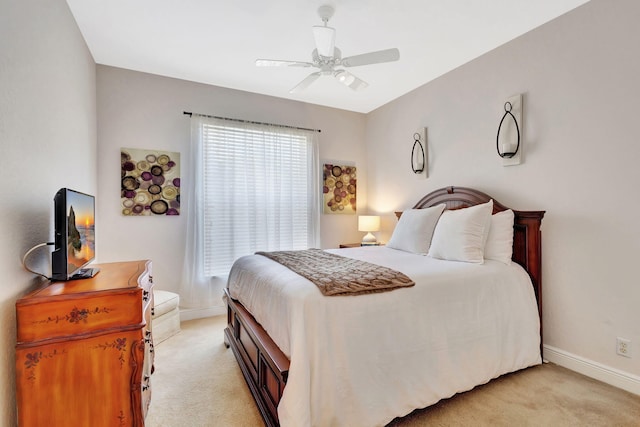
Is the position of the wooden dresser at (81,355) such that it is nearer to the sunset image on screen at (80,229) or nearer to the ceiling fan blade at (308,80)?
the sunset image on screen at (80,229)

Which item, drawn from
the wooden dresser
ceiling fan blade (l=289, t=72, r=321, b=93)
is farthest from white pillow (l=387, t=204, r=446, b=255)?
the wooden dresser

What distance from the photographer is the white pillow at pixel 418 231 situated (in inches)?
114

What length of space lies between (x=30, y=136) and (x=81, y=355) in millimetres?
Answer: 1129

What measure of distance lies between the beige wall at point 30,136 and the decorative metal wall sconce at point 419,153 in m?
3.38

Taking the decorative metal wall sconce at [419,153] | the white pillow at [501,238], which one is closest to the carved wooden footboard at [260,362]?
the white pillow at [501,238]

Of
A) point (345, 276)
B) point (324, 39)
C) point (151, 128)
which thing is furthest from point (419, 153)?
point (151, 128)

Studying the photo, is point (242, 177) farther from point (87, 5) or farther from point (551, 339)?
point (551, 339)

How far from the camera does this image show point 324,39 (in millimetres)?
A: 2096

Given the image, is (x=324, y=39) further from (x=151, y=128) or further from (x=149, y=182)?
(x=149, y=182)

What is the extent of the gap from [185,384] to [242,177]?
228 centimetres

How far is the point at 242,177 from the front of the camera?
3695mm

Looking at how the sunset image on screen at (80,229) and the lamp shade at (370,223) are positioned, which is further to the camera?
the lamp shade at (370,223)

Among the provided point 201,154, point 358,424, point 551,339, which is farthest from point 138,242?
point 551,339

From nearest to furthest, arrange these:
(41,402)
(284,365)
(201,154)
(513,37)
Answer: (41,402)
(284,365)
(513,37)
(201,154)
